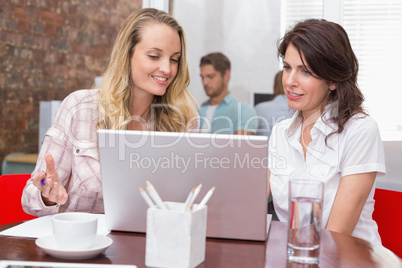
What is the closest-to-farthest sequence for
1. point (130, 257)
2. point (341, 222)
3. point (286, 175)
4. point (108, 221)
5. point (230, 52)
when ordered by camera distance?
point (130, 257) → point (108, 221) → point (341, 222) → point (286, 175) → point (230, 52)

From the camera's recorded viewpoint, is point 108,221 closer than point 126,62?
Yes

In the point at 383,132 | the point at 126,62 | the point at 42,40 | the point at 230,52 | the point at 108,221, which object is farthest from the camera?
the point at 42,40

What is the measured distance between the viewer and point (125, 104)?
6.40ft

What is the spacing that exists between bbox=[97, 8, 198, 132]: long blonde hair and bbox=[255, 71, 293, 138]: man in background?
50.8 inches

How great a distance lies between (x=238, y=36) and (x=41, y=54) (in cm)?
190

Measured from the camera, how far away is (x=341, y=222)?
1475mm

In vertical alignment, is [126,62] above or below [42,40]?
below

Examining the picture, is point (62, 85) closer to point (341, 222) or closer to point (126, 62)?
point (126, 62)

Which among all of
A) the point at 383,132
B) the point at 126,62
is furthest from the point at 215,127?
the point at 126,62

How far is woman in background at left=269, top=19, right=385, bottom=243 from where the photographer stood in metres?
1.53

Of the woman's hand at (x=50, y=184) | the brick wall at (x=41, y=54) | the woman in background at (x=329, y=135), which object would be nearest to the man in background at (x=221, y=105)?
the brick wall at (x=41, y=54)

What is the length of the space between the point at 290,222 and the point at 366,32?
7.60ft

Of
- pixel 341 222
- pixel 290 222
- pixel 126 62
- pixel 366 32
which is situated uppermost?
pixel 366 32

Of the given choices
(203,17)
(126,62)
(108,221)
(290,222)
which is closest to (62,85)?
(203,17)
